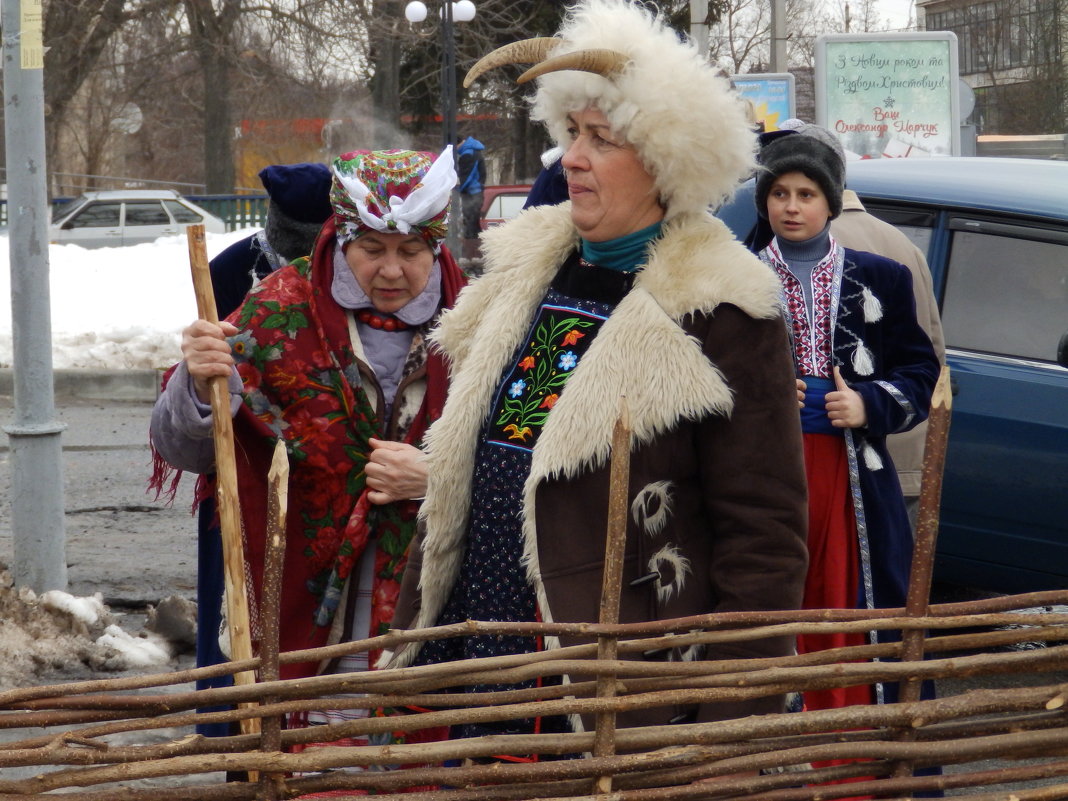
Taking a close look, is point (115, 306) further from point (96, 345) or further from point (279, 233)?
point (279, 233)

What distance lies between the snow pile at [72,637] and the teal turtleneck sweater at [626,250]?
3.02 meters

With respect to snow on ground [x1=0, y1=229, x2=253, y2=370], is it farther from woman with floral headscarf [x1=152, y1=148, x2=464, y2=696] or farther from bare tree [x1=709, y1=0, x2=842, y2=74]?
bare tree [x1=709, y1=0, x2=842, y2=74]

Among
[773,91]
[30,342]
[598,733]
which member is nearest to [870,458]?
[598,733]

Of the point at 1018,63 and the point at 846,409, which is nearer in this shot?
the point at 846,409

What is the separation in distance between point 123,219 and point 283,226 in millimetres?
22635

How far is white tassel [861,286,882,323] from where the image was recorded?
141 inches

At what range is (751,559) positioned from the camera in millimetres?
2139

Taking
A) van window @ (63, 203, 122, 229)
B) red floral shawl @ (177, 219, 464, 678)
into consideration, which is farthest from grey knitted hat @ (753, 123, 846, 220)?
van window @ (63, 203, 122, 229)

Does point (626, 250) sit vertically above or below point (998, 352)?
above

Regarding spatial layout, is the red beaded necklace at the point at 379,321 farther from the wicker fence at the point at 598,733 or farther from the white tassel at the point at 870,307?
the white tassel at the point at 870,307

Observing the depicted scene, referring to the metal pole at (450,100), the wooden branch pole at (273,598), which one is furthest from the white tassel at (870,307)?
the metal pole at (450,100)

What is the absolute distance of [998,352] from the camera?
4848 millimetres

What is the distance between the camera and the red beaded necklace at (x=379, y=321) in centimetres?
291

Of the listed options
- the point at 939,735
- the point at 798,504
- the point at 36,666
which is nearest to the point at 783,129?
the point at 798,504
